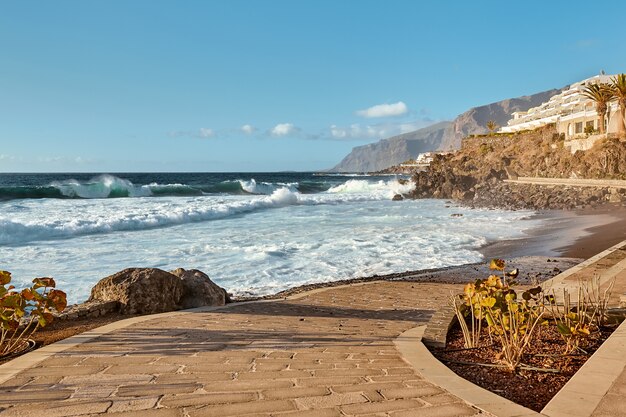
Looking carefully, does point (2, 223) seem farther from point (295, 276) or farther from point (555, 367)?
point (555, 367)

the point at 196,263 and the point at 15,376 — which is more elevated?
the point at 15,376

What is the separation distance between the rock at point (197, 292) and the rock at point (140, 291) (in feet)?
1.04

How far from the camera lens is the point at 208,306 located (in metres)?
7.86

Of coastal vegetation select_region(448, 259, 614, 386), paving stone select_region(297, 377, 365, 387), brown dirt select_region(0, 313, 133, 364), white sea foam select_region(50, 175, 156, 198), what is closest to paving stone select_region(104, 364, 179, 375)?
paving stone select_region(297, 377, 365, 387)

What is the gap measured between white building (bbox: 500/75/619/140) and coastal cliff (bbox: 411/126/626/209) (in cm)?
198

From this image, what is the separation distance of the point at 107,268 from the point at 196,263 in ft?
8.14

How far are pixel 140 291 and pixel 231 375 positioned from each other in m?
3.94

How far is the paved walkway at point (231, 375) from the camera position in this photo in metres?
3.32

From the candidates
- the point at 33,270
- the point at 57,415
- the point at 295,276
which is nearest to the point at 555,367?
the point at 57,415

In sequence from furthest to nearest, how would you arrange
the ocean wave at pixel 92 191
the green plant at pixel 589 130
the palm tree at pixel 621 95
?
1. the ocean wave at pixel 92 191
2. the green plant at pixel 589 130
3. the palm tree at pixel 621 95

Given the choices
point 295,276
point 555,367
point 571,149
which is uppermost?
point 571,149

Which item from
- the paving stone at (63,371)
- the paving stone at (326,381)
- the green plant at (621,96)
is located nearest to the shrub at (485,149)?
the green plant at (621,96)

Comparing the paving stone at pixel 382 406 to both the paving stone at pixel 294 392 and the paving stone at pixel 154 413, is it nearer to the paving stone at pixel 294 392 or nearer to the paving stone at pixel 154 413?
the paving stone at pixel 294 392

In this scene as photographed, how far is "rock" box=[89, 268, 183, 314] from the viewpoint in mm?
7449
